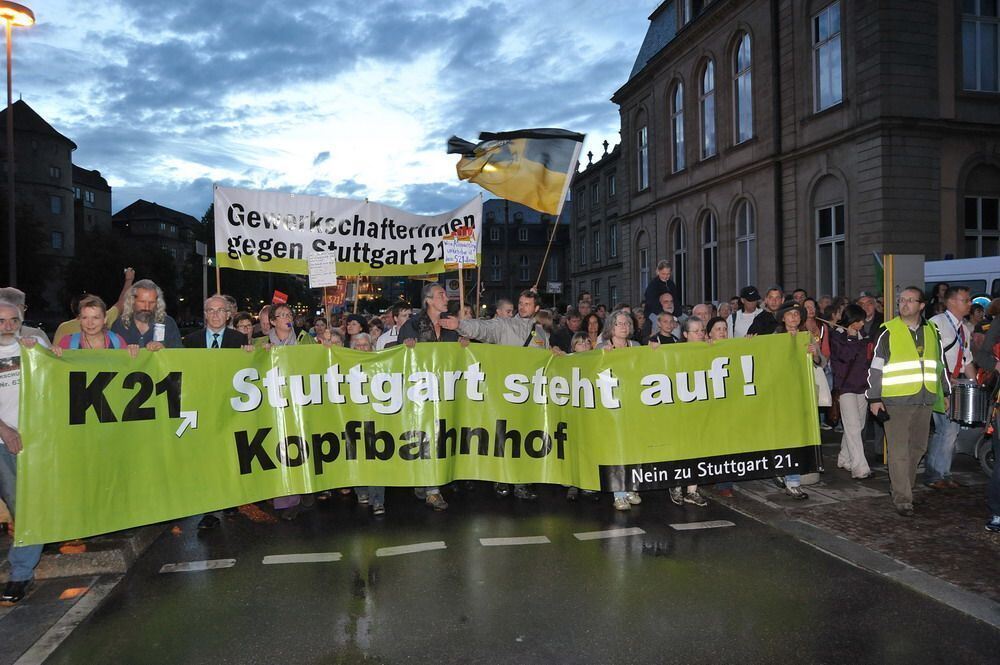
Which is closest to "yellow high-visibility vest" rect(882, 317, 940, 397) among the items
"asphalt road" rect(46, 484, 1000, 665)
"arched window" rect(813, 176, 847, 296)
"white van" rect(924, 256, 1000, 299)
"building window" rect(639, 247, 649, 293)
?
"asphalt road" rect(46, 484, 1000, 665)

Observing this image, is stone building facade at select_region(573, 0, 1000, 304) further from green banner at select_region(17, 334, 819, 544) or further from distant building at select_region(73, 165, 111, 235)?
distant building at select_region(73, 165, 111, 235)

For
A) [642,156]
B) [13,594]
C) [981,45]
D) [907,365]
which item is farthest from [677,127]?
[13,594]

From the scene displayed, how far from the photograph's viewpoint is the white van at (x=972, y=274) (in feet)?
45.5

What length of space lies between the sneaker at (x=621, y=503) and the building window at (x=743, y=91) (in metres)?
21.2

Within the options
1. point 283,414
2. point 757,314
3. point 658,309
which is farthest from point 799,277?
point 283,414

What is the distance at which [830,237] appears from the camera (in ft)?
71.2

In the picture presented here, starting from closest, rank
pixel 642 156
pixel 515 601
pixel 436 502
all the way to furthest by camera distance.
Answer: pixel 515 601
pixel 436 502
pixel 642 156

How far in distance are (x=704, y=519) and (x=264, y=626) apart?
3.78 m

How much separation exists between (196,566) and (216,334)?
2157 mm

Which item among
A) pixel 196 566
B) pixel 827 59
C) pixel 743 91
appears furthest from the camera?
pixel 743 91

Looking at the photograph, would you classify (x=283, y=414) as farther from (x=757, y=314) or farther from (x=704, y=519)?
(x=757, y=314)

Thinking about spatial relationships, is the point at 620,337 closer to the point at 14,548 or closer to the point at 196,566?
the point at 196,566

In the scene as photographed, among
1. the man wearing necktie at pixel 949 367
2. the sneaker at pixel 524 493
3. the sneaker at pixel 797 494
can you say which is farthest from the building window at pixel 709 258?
the sneaker at pixel 524 493

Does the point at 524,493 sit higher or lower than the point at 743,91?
lower
